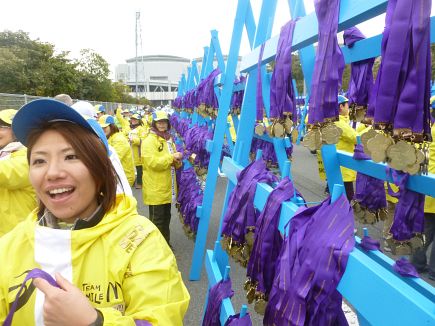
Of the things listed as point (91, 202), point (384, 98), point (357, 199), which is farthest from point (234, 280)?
point (384, 98)

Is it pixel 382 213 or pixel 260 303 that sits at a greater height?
pixel 382 213

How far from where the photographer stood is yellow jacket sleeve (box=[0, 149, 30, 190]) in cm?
276

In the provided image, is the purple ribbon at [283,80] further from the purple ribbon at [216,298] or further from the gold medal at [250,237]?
the purple ribbon at [216,298]

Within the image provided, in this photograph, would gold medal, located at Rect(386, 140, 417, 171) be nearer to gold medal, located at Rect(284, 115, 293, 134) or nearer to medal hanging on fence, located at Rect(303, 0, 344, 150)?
medal hanging on fence, located at Rect(303, 0, 344, 150)

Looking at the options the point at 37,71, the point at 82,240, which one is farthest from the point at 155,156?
the point at 37,71

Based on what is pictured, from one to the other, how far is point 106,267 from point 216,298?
112 cm

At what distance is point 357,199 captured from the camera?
2268mm

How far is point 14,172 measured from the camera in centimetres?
279

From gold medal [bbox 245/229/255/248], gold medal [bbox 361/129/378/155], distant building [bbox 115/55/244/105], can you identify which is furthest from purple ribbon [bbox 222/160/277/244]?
distant building [bbox 115/55/244/105]

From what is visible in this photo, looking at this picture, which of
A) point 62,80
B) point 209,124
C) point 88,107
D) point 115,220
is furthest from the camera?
point 62,80

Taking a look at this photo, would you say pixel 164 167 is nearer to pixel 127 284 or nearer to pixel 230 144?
pixel 230 144

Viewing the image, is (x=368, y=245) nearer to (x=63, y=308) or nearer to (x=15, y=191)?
(x=63, y=308)

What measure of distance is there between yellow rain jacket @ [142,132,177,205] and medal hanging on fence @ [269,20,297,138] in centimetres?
337

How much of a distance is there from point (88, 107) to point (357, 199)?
2.15m
